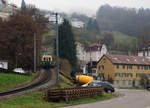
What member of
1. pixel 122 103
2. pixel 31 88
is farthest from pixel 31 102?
pixel 122 103

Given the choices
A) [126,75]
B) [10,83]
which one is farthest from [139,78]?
[10,83]

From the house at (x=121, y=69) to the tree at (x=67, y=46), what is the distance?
886cm

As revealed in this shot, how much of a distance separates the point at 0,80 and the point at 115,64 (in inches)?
2015

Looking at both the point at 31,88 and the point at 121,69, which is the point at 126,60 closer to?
the point at 121,69

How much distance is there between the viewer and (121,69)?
77938mm

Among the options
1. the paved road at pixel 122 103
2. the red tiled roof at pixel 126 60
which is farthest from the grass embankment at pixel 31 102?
the red tiled roof at pixel 126 60

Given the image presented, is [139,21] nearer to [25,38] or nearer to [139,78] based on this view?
[139,78]

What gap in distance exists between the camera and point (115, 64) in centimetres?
7644

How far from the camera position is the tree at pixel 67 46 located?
77.1m

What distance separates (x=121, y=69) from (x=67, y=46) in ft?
55.7

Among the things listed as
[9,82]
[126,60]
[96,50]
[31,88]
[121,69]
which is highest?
[96,50]

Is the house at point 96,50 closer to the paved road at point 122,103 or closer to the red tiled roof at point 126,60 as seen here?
the red tiled roof at point 126,60

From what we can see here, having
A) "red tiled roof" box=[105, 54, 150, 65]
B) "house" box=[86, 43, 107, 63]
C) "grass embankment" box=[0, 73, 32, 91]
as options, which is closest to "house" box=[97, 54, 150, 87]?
"red tiled roof" box=[105, 54, 150, 65]

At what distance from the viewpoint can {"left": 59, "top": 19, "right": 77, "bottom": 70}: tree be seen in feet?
253
